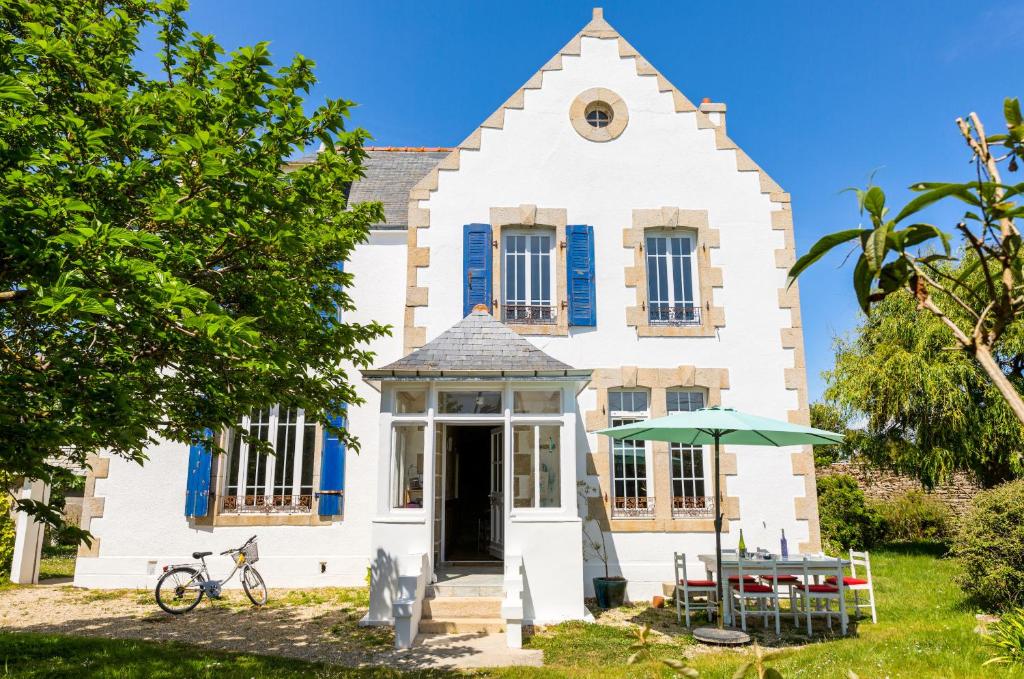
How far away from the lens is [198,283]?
5453 millimetres

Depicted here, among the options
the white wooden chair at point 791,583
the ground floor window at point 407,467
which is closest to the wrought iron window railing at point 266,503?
the ground floor window at point 407,467

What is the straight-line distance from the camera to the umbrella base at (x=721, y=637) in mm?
6934

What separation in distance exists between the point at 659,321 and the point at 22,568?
11.0m

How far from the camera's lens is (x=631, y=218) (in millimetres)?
10781

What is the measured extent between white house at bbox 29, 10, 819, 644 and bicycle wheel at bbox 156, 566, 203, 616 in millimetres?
519

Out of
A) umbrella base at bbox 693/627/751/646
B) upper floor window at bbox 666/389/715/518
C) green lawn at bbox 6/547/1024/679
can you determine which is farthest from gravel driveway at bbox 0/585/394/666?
upper floor window at bbox 666/389/715/518

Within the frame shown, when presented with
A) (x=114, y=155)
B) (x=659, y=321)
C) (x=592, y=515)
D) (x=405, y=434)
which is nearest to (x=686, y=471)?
(x=592, y=515)

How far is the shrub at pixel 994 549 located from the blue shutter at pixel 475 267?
6.91 metres

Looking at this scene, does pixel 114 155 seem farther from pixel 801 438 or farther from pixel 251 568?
pixel 801 438

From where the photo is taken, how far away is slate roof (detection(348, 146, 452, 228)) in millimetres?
11711

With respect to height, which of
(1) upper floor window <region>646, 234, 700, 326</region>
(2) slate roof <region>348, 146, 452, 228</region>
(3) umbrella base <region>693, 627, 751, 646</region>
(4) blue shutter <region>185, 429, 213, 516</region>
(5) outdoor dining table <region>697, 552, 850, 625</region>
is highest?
(2) slate roof <region>348, 146, 452, 228</region>

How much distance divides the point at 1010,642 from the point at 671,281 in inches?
260

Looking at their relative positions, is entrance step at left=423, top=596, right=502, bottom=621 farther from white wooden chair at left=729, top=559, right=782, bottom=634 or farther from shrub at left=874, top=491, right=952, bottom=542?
shrub at left=874, top=491, right=952, bottom=542

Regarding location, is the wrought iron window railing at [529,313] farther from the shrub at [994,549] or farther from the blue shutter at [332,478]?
the shrub at [994,549]
